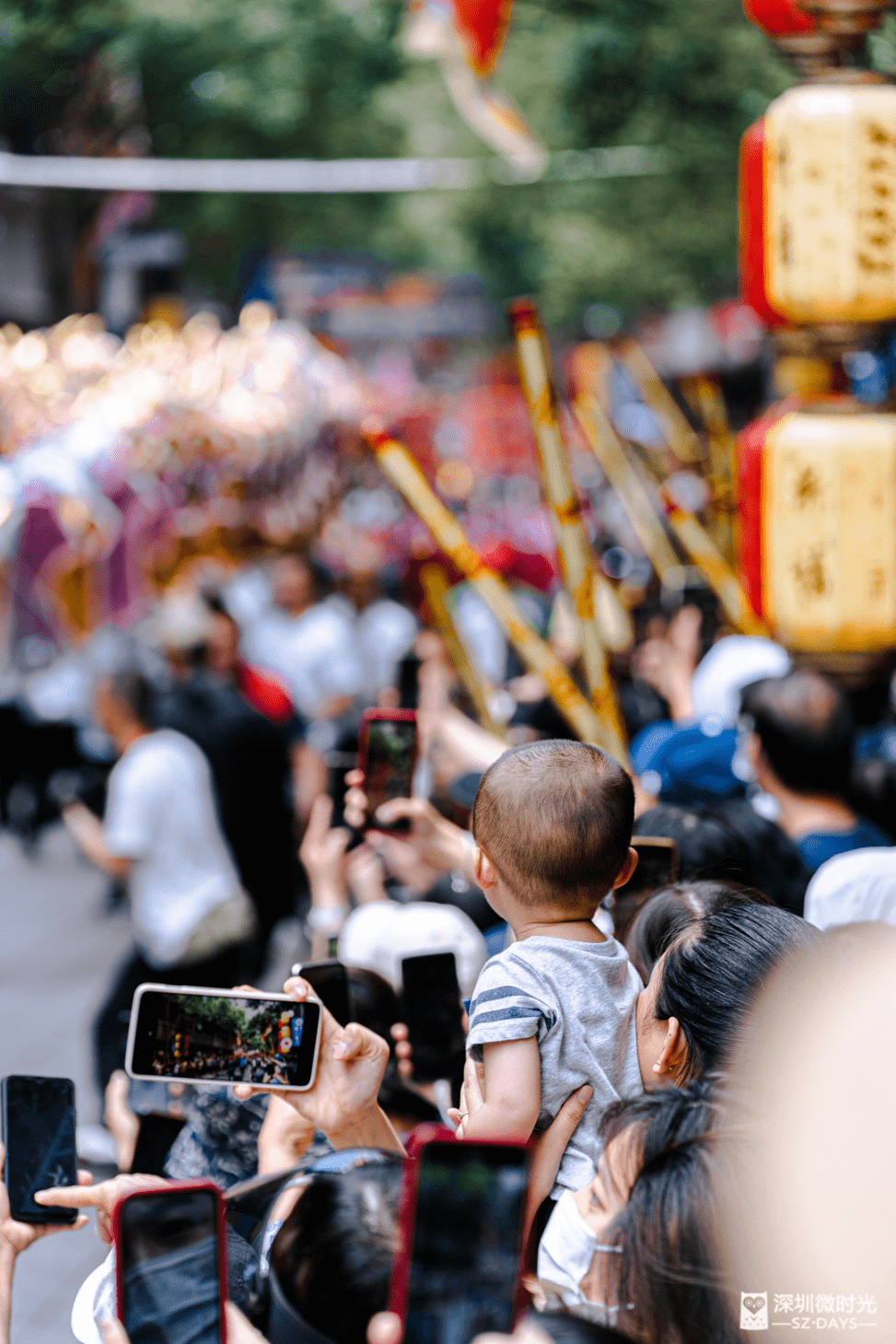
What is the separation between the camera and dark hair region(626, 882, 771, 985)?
174cm

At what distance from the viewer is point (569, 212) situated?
1359 cm

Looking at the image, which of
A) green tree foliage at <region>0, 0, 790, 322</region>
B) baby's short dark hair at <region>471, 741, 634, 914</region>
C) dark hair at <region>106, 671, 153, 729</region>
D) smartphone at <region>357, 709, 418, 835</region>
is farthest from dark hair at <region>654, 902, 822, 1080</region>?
green tree foliage at <region>0, 0, 790, 322</region>

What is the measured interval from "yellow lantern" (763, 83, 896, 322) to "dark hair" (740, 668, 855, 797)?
1.15 m

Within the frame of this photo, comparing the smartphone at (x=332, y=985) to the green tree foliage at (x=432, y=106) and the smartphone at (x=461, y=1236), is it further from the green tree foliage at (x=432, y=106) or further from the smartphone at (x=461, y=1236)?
the green tree foliage at (x=432, y=106)

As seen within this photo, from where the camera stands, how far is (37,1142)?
1.46 meters

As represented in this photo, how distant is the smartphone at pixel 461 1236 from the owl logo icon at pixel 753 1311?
21 cm

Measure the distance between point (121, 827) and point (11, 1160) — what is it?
2.44 m

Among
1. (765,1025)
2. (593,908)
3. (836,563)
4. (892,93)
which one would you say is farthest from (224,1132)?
(892,93)

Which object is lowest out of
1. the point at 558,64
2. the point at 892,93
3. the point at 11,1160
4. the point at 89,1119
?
the point at 89,1119

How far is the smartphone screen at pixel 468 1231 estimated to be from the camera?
103 cm

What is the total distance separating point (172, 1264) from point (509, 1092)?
0.44 m

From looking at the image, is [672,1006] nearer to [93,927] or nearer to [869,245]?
[869,245]

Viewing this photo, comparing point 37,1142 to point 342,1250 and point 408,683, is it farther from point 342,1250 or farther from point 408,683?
point 408,683

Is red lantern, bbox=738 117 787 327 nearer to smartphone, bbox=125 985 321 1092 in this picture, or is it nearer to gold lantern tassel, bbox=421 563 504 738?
gold lantern tassel, bbox=421 563 504 738
